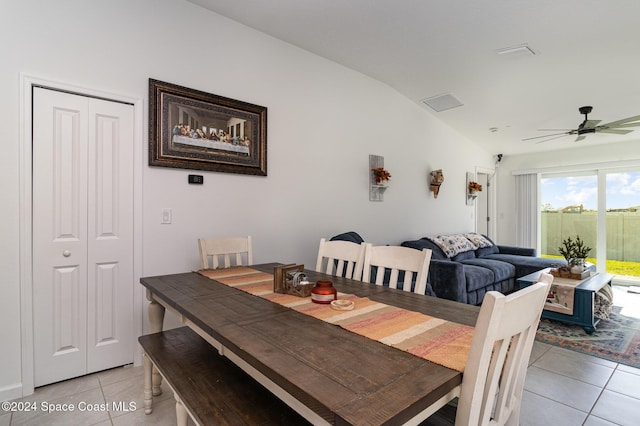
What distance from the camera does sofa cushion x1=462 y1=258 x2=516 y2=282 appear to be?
4344mm

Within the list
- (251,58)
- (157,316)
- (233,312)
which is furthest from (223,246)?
(251,58)

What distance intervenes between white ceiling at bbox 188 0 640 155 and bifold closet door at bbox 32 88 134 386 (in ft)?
4.58

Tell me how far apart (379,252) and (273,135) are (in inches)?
69.8

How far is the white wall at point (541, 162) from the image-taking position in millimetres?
5738

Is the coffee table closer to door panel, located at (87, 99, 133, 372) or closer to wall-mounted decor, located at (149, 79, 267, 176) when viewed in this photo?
wall-mounted decor, located at (149, 79, 267, 176)

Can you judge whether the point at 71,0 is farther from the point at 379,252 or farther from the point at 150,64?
the point at 379,252

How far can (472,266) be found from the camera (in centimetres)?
428

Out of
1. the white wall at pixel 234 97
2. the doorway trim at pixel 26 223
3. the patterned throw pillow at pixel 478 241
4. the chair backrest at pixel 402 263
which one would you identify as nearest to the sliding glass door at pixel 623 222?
the patterned throw pillow at pixel 478 241

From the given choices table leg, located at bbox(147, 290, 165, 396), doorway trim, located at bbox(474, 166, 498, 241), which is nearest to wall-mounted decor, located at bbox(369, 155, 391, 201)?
table leg, located at bbox(147, 290, 165, 396)

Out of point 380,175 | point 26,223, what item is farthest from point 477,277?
point 26,223

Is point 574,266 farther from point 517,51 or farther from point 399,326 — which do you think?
point 399,326

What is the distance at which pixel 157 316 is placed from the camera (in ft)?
6.37

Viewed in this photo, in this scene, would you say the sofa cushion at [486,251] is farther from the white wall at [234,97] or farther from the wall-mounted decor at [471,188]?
the white wall at [234,97]

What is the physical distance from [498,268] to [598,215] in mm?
3152
